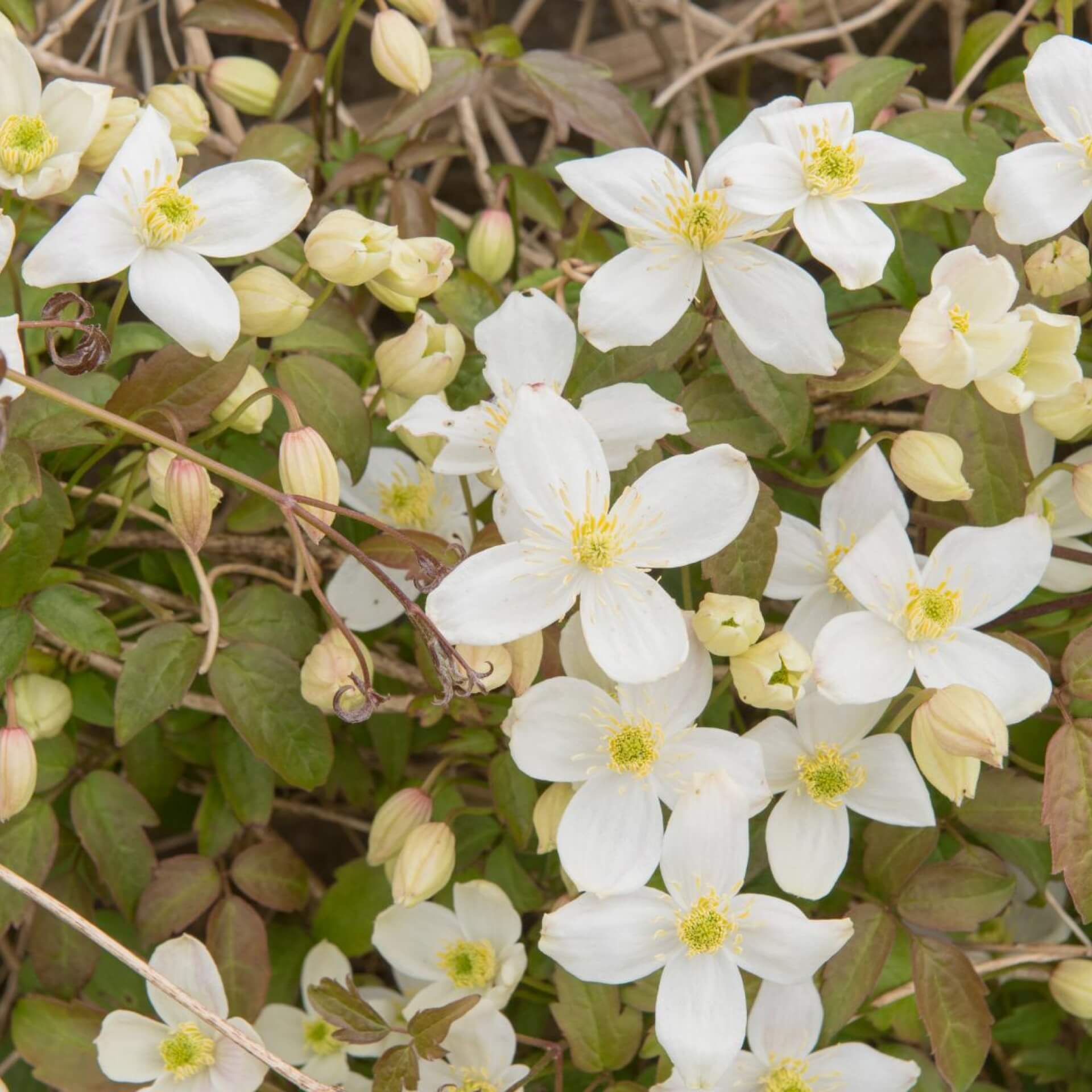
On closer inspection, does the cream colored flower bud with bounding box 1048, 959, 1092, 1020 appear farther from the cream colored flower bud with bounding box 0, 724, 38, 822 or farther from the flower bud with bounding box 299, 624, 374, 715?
the cream colored flower bud with bounding box 0, 724, 38, 822

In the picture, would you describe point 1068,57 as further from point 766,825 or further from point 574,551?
point 766,825

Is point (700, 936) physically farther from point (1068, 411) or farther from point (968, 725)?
point (1068, 411)

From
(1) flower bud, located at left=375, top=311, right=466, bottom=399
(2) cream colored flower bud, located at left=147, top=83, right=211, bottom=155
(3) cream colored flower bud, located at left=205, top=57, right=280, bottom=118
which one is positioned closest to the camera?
(1) flower bud, located at left=375, top=311, right=466, bottom=399

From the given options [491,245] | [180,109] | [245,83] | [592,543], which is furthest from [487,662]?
[245,83]

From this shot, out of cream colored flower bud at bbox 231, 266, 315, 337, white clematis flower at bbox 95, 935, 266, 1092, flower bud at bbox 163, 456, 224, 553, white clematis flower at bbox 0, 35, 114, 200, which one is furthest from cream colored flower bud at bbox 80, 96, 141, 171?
white clematis flower at bbox 95, 935, 266, 1092

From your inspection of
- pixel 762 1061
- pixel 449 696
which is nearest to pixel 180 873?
pixel 449 696

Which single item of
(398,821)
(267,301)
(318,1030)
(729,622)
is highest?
(267,301)
